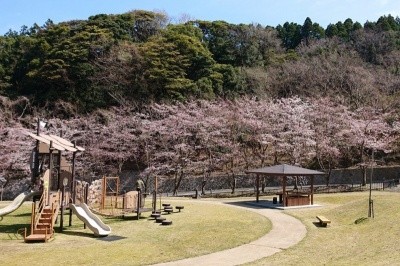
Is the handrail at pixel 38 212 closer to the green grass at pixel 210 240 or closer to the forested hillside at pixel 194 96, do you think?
the green grass at pixel 210 240

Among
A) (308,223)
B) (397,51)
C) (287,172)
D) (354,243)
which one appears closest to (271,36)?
(397,51)

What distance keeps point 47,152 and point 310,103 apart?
29.3 m

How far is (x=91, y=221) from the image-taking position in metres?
18.3

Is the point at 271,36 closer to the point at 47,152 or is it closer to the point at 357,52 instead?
the point at 357,52

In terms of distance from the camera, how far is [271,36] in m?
62.6

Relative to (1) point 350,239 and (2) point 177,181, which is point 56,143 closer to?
(1) point 350,239

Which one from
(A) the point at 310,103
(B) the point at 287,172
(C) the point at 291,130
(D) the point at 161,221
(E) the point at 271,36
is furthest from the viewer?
(E) the point at 271,36

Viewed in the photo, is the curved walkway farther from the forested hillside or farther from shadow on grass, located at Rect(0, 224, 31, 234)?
the forested hillside

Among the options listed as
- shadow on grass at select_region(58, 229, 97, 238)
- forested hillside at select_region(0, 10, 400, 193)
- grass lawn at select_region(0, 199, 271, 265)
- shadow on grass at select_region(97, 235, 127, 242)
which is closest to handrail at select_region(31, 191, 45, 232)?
grass lawn at select_region(0, 199, 271, 265)

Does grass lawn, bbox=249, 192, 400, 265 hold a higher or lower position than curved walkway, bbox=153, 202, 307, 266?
higher

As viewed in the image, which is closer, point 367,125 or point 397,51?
point 367,125

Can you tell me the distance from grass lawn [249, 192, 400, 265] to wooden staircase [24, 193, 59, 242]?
8409mm

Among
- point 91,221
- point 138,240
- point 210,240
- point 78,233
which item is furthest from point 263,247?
point 78,233

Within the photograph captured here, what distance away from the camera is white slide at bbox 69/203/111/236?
1747cm
